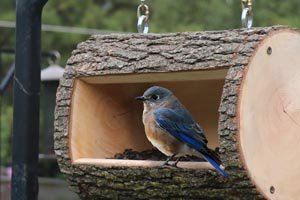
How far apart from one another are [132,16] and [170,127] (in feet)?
27.4

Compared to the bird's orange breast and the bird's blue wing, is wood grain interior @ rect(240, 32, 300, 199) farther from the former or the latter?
the bird's orange breast

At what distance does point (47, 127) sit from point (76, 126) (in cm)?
247

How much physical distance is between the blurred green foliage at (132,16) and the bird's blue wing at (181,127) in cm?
629

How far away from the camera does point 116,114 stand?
407 centimetres

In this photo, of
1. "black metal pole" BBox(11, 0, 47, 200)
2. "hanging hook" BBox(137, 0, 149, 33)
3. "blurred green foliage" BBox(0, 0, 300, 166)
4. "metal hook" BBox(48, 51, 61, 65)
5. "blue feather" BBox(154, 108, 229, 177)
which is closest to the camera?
"blue feather" BBox(154, 108, 229, 177)

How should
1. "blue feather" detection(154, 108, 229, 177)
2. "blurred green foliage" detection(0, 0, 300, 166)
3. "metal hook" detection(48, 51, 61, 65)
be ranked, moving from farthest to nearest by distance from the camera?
1. "blurred green foliage" detection(0, 0, 300, 166)
2. "metal hook" detection(48, 51, 61, 65)
3. "blue feather" detection(154, 108, 229, 177)

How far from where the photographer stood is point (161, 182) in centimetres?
343

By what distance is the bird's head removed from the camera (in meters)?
3.61

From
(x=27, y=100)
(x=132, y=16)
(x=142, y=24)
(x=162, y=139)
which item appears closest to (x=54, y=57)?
(x=142, y=24)

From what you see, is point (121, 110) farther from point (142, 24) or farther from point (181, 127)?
Answer: point (181, 127)

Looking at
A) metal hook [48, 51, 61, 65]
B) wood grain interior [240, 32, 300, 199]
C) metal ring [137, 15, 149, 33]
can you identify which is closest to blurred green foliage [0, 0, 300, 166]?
metal hook [48, 51, 61, 65]

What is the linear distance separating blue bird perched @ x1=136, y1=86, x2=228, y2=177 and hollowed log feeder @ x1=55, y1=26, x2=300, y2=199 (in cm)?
9

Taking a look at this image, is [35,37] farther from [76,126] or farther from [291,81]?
[291,81]

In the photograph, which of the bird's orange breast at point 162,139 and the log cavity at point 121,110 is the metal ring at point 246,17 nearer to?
the log cavity at point 121,110
